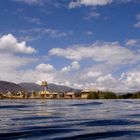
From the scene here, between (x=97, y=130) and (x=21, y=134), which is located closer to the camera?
(x=21, y=134)

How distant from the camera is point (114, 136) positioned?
18.5 m

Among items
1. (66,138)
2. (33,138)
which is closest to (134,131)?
(66,138)

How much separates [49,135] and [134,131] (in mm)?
4807

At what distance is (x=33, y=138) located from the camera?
17.5 meters

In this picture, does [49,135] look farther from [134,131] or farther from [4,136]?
[134,131]

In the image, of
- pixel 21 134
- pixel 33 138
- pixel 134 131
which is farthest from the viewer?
pixel 134 131

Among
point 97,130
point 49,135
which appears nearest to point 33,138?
point 49,135

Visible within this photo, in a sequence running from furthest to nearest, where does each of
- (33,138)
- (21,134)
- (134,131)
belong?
1. (134,131)
2. (21,134)
3. (33,138)

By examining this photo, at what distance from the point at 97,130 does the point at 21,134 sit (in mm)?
4455

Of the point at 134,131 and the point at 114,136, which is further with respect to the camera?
the point at 134,131

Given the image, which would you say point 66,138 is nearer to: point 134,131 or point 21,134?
point 21,134

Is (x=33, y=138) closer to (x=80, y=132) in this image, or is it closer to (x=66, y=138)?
(x=66, y=138)

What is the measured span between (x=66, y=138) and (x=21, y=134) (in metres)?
2.49

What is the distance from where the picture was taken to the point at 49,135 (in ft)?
60.8
